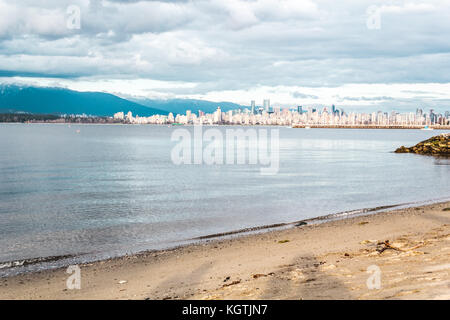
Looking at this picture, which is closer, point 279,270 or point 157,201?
point 279,270

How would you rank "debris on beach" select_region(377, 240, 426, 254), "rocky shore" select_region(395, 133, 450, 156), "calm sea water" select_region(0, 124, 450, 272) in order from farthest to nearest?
"rocky shore" select_region(395, 133, 450, 156), "calm sea water" select_region(0, 124, 450, 272), "debris on beach" select_region(377, 240, 426, 254)

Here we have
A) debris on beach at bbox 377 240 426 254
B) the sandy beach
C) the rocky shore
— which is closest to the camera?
the sandy beach

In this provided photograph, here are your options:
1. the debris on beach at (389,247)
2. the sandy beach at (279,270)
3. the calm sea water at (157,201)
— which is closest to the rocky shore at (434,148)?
the calm sea water at (157,201)

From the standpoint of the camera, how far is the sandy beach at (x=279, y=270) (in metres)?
8.51

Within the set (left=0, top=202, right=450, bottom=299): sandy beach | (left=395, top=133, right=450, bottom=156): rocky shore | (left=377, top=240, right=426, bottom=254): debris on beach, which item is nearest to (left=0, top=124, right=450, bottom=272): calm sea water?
(left=0, top=202, right=450, bottom=299): sandy beach

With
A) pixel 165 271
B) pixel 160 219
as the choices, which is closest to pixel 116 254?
pixel 165 271

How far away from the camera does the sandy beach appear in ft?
27.9

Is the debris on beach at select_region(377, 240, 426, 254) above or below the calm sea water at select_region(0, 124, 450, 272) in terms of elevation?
above

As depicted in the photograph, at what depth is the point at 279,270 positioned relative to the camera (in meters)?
11.3

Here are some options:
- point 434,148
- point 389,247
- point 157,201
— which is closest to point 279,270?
point 389,247

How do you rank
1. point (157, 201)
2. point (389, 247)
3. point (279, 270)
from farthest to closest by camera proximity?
point (157, 201)
point (389, 247)
point (279, 270)

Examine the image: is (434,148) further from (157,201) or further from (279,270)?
(279,270)

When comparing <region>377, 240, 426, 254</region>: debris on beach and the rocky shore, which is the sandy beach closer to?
<region>377, 240, 426, 254</region>: debris on beach
